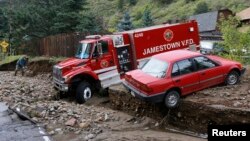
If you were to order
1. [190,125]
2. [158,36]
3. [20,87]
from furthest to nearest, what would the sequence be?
[20,87]
[158,36]
[190,125]

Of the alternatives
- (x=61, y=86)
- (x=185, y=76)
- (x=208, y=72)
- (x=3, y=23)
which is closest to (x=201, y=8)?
(x=3, y=23)

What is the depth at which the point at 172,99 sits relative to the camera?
13.8 m

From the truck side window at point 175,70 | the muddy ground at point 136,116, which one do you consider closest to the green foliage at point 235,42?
the muddy ground at point 136,116

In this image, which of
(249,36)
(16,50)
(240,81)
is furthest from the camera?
(16,50)

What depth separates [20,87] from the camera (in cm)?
2147

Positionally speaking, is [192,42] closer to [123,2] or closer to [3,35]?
[3,35]

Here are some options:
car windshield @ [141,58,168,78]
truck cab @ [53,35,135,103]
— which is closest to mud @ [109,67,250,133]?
car windshield @ [141,58,168,78]

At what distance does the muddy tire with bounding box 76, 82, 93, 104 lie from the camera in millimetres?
18203

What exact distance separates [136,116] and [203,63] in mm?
3261

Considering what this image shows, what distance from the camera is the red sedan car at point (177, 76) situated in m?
13.5

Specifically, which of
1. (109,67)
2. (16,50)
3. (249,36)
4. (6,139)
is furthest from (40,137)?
(16,50)

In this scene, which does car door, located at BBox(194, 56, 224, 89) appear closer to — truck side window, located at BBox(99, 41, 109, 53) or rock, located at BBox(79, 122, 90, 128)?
rock, located at BBox(79, 122, 90, 128)

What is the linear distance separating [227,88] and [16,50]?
25.1 metres

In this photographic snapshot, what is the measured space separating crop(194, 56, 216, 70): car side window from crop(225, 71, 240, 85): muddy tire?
2.71ft
